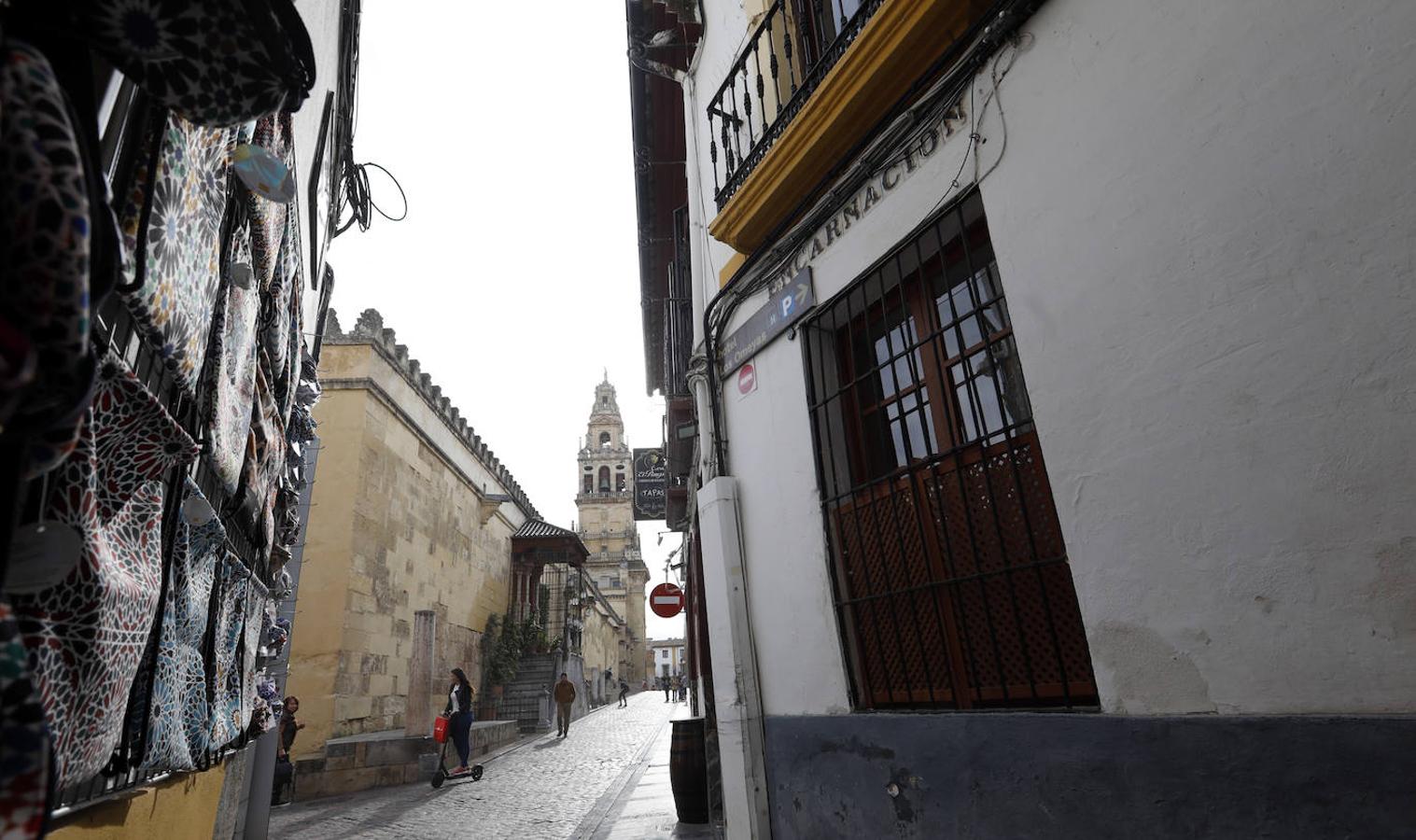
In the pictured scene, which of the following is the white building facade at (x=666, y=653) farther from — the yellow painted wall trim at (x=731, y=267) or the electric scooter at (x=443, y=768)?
the yellow painted wall trim at (x=731, y=267)

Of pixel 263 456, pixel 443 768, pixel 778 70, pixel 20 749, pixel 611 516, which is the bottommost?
pixel 443 768

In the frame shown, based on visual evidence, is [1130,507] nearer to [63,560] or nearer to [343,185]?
[63,560]

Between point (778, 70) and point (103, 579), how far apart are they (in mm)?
4551

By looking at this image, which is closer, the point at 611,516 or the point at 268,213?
the point at 268,213

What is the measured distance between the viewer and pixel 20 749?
2.80 feet

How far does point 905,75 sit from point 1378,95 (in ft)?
6.85

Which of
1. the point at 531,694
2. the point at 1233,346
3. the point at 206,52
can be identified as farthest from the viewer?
the point at 531,694

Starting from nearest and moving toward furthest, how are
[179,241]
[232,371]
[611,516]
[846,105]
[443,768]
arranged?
[179,241]
[232,371]
[846,105]
[443,768]
[611,516]

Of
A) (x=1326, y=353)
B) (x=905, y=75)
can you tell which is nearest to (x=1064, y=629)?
(x=1326, y=353)

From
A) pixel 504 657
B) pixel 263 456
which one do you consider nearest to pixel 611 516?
pixel 504 657

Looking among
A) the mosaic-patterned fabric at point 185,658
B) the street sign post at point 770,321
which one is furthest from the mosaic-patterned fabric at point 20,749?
the street sign post at point 770,321

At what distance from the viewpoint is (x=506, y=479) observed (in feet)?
66.3

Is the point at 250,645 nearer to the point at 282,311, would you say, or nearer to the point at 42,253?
the point at 282,311

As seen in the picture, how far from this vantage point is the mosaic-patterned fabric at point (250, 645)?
3.77 meters
